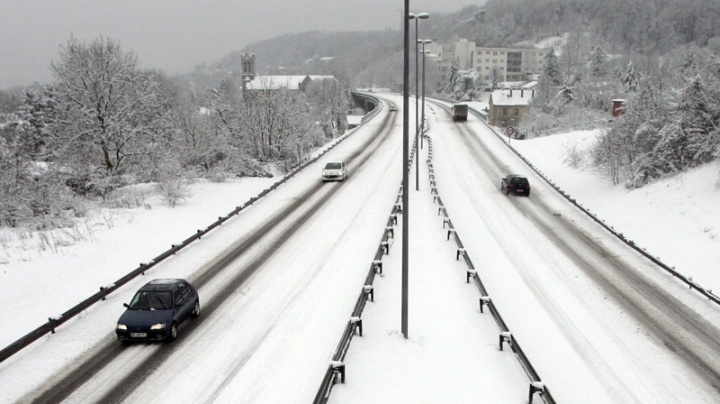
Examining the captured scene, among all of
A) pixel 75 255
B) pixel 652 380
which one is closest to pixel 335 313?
pixel 652 380

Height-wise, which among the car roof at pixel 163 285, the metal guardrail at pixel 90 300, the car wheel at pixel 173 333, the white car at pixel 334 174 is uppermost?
the white car at pixel 334 174

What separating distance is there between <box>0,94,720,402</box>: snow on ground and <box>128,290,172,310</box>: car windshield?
116cm

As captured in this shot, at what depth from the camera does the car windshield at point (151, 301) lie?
13.7m

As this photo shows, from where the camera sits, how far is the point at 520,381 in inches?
453

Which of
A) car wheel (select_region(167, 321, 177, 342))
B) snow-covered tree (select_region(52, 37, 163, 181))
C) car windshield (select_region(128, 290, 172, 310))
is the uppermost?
snow-covered tree (select_region(52, 37, 163, 181))

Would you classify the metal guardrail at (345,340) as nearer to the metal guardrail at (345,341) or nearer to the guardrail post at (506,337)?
the metal guardrail at (345,341)

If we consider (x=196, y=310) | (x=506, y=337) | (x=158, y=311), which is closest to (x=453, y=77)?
(x=196, y=310)

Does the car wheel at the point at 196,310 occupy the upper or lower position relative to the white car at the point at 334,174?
lower

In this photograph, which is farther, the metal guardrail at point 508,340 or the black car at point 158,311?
the black car at point 158,311

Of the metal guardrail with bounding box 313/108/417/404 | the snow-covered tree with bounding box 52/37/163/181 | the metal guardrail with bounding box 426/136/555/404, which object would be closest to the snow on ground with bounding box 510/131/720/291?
the metal guardrail with bounding box 426/136/555/404

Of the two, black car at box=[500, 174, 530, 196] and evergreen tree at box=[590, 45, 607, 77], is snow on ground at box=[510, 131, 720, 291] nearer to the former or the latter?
black car at box=[500, 174, 530, 196]

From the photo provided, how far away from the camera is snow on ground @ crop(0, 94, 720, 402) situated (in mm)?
11945

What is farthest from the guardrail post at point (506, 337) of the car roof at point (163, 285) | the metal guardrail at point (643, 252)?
the car roof at point (163, 285)

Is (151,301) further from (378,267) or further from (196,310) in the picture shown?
(378,267)
